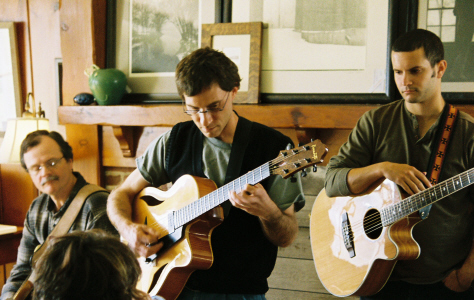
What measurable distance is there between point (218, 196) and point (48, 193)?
3.81ft

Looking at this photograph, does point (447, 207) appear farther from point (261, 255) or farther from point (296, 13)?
point (296, 13)

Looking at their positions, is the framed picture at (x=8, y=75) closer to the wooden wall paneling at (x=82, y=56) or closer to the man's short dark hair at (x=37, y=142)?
the wooden wall paneling at (x=82, y=56)

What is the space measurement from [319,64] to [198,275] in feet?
4.37

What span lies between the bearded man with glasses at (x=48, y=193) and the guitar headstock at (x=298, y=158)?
1114 mm

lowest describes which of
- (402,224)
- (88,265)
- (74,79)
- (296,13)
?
(402,224)

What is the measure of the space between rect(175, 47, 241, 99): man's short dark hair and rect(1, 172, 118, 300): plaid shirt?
915mm

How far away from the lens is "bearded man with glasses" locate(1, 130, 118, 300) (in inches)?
83.0

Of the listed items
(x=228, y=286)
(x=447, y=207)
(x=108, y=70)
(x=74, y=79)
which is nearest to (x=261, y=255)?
(x=228, y=286)

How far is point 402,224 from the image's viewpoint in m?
1.54

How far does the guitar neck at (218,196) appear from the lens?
1.36 metres

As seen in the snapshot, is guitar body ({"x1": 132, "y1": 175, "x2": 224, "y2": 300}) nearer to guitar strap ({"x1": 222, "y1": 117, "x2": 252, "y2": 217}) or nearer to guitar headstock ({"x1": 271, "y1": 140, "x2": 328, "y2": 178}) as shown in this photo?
guitar strap ({"x1": 222, "y1": 117, "x2": 252, "y2": 217})

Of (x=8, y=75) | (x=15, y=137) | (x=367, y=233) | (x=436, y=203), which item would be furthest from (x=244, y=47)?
(x=8, y=75)

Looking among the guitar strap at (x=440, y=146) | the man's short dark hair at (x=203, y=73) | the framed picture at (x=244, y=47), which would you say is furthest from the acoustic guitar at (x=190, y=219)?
the framed picture at (x=244, y=47)

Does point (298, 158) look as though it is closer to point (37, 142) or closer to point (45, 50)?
point (37, 142)
